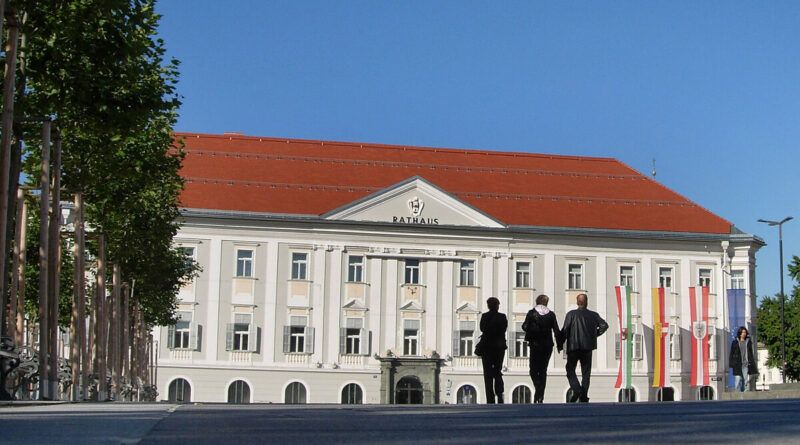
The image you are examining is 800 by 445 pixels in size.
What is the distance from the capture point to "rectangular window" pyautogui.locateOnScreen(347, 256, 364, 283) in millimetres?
77938

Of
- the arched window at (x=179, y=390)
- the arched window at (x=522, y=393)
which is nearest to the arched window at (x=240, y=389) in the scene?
the arched window at (x=179, y=390)

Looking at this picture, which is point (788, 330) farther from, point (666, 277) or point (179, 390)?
point (179, 390)

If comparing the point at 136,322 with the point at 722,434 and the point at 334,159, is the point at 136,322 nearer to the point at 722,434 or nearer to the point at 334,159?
the point at 334,159

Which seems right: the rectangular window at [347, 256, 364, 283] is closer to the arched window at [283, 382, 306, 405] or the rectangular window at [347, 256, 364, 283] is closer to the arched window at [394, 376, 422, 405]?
the arched window at [394, 376, 422, 405]

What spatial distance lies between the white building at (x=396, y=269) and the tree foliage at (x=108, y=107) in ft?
97.4

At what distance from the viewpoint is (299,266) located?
77375 mm

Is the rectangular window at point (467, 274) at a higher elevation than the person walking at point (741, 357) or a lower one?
higher

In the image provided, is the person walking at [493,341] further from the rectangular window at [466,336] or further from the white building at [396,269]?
the rectangular window at [466,336]

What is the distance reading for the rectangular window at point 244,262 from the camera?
251ft

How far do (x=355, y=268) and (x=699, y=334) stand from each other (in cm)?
2044

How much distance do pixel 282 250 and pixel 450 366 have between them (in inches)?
452

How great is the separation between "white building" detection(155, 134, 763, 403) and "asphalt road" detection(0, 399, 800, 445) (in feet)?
198

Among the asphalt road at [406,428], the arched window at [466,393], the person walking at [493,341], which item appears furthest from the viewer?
the arched window at [466,393]

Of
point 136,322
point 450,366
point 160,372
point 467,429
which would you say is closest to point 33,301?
point 136,322
